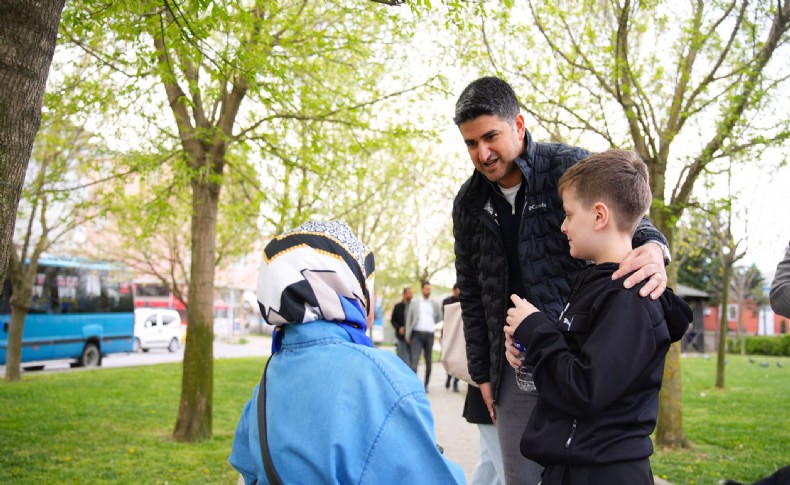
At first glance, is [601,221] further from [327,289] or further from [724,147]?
[724,147]

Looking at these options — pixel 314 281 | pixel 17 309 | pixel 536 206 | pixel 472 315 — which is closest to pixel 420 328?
pixel 17 309

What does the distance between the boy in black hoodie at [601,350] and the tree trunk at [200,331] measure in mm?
6600

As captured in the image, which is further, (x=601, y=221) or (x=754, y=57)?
(x=754, y=57)

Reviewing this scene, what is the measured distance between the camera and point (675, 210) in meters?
8.18

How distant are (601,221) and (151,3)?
3492 millimetres

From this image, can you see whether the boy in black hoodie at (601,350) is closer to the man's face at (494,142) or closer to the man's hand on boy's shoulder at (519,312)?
the man's hand on boy's shoulder at (519,312)

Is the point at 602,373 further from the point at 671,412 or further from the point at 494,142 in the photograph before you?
the point at 671,412

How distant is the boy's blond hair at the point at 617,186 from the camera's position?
2.28 meters

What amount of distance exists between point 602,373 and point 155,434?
7985 mm

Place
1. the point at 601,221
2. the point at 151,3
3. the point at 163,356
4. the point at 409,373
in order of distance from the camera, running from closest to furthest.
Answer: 1. the point at 409,373
2. the point at 601,221
3. the point at 151,3
4. the point at 163,356

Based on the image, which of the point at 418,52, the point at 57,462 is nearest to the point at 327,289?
the point at 57,462

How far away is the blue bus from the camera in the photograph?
20.0 meters

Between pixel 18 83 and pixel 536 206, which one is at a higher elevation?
pixel 18 83

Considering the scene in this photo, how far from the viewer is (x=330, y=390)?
1.93 meters
